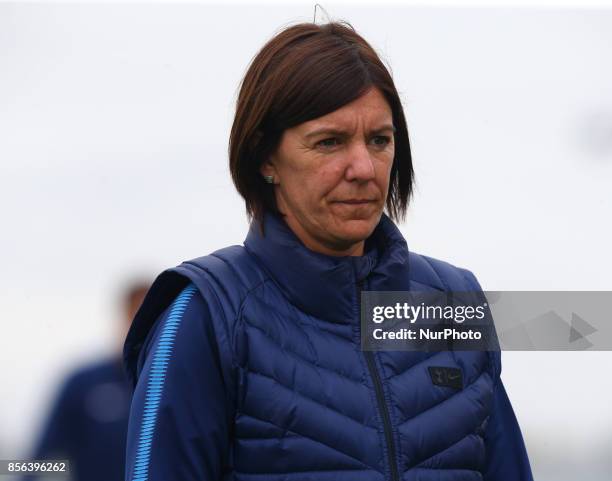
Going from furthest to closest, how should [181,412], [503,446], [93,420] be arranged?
[93,420]
[503,446]
[181,412]

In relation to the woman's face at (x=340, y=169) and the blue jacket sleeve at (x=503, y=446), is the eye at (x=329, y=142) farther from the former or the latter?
the blue jacket sleeve at (x=503, y=446)

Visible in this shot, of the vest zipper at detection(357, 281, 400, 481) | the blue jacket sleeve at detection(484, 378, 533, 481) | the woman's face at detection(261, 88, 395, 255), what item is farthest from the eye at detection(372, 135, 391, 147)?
the blue jacket sleeve at detection(484, 378, 533, 481)

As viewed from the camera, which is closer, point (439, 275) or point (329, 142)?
point (329, 142)

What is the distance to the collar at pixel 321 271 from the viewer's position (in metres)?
1.49

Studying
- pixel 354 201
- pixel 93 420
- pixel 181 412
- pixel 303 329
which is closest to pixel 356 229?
pixel 354 201

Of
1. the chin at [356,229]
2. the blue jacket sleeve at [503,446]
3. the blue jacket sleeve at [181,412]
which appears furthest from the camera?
the blue jacket sleeve at [503,446]

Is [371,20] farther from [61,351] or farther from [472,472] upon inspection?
[472,472]

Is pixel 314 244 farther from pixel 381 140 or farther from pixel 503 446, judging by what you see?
pixel 503 446

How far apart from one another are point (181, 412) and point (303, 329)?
0.64 ft

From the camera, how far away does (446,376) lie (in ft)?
4.97

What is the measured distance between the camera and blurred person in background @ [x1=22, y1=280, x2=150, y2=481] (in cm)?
248

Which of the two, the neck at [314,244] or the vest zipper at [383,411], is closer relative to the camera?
the vest zipper at [383,411]

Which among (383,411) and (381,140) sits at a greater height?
(381,140)

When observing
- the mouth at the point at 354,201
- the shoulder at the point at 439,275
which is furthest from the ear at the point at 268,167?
the shoulder at the point at 439,275
